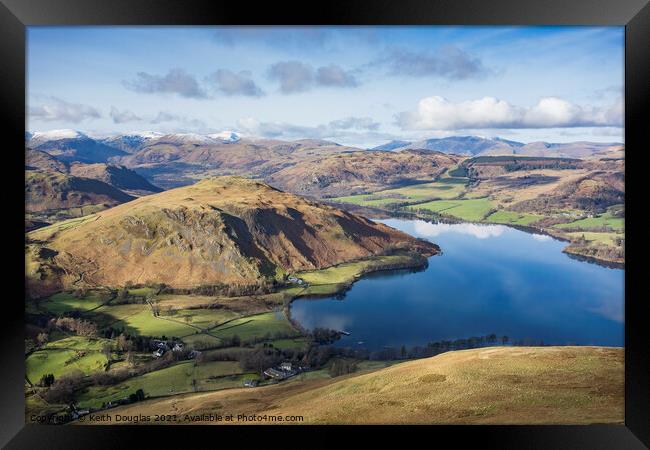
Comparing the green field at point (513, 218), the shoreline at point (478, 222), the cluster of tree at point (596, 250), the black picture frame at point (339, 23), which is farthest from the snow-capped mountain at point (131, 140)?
the cluster of tree at point (596, 250)

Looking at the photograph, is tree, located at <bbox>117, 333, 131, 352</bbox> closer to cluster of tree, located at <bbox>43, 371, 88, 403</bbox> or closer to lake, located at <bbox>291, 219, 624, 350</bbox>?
cluster of tree, located at <bbox>43, 371, 88, 403</bbox>

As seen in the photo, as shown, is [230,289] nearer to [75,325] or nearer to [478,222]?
[75,325]

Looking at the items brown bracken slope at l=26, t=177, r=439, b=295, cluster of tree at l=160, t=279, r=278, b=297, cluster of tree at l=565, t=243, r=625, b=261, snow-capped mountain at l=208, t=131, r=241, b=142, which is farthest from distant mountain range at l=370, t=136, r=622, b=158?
cluster of tree at l=160, t=279, r=278, b=297

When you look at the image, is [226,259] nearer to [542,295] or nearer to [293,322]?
[293,322]

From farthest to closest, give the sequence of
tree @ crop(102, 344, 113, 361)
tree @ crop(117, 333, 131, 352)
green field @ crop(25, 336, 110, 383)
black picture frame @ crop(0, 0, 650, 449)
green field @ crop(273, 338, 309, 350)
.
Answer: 1. green field @ crop(273, 338, 309, 350)
2. tree @ crop(117, 333, 131, 352)
3. tree @ crop(102, 344, 113, 361)
4. green field @ crop(25, 336, 110, 383)
5. black picture frame @ crop(0, 0, 650, 449)

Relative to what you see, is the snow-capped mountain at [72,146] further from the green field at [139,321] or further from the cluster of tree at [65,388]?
the cluster of tree at [65,388]

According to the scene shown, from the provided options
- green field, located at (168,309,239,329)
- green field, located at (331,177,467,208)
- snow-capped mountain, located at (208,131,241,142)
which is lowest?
green field, located at (168,309,239,329)

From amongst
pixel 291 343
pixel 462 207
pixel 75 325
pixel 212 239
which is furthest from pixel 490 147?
pixel 75 325

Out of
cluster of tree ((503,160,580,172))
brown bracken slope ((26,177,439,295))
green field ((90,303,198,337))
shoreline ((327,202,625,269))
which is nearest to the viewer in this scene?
green field ((90,303,198,337))
